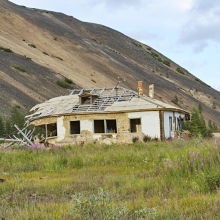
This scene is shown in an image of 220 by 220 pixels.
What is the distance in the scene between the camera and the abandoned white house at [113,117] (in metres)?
19.5

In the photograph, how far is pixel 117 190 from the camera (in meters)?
6.42

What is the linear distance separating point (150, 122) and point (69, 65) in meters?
42.5

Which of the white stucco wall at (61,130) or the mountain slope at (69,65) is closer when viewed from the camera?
the white stucco wall at (61,130)

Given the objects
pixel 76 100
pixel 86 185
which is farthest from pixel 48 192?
pixel 76 100

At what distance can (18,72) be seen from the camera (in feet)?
141

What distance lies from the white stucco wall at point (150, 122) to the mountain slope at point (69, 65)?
17.7 meters

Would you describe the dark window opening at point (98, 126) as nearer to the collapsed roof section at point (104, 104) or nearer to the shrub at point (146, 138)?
the collapsed roof section at point (104, 104)

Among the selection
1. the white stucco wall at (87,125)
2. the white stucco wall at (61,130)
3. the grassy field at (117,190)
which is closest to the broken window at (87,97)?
the white stucco wall at (87,125)

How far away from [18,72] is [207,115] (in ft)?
106

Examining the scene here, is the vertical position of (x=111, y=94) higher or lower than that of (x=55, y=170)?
higher

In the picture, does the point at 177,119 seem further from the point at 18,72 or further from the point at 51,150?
the point at 18,72

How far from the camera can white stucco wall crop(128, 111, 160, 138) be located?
1931 centimetres

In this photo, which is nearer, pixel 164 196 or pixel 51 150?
pixel 164 196

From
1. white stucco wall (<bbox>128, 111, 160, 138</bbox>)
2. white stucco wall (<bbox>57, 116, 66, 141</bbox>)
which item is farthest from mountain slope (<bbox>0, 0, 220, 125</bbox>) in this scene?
white stucco wall (<bbox>128, 111, 160, 138</bbox>)
